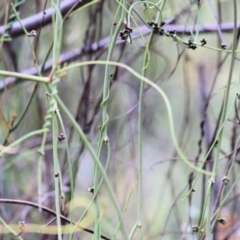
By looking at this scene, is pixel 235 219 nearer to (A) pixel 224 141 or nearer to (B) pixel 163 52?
(A) pixel 224 141

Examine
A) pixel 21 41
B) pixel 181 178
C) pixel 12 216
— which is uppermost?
pixel 21 41

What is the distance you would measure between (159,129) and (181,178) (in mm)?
138

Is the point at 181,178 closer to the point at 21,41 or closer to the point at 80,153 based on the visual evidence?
the point at 80,153

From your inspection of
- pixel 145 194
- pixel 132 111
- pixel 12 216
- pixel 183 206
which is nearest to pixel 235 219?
pixel 183 206

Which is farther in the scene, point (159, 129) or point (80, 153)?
point (159, 129)

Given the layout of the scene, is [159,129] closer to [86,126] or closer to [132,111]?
[132,111]

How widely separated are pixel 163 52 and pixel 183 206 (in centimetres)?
38

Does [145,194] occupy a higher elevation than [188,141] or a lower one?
lower

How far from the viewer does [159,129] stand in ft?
3.30

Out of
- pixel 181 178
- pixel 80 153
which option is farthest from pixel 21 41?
pixel 181 178

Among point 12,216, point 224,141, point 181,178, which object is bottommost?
point 12,216

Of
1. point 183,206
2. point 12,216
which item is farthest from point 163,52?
point 12,216

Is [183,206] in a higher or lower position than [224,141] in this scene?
lower

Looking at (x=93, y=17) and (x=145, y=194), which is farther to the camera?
(x=145, y=194)
